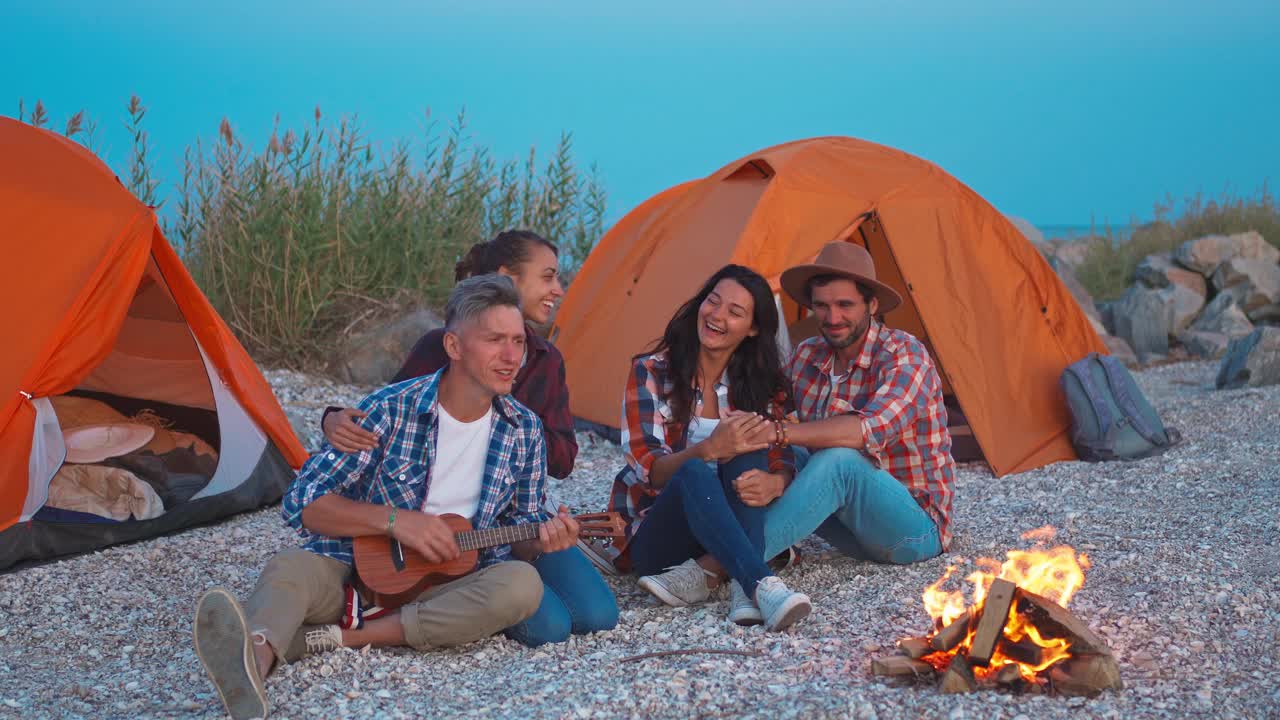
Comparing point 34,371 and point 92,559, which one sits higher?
point 34,371

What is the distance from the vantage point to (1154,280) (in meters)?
13.4

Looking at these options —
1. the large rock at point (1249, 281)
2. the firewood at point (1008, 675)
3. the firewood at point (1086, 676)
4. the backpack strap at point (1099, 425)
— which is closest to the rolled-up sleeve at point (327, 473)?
the firewood at point (1008, 675)

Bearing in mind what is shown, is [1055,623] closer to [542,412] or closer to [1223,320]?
[542,412]

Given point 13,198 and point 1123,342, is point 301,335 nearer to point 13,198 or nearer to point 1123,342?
point 13,198

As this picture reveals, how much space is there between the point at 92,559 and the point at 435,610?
218cm

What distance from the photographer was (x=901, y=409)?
3.96 m

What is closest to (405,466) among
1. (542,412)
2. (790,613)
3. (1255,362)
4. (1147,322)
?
(542,412)

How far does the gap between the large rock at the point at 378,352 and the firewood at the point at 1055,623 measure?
6.41 m

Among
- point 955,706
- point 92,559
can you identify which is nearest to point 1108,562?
point 955,706

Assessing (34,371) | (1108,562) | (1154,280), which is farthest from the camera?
(1154,280)

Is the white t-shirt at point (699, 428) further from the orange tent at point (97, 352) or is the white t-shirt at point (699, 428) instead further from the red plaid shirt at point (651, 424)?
the orange tent at point (97, 352)

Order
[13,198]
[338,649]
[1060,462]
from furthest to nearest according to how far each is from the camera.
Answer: [1060,462] → [13,198] → [338,649]

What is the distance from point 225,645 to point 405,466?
2.53ft

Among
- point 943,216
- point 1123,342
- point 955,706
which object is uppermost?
point 943,216
